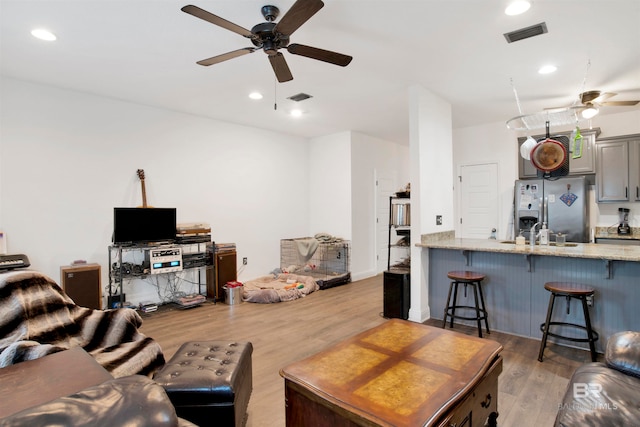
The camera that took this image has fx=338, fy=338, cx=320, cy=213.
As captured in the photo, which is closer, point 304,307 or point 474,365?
point 474,365

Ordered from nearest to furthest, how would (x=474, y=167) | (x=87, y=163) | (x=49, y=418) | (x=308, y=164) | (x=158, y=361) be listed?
(x=49, y=418) < (x=158, y=361) < (x=87, y=163) < (x=474, y=167) < (x=308, y=164)

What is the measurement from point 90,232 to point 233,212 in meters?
2.03

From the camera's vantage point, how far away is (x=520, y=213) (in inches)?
210

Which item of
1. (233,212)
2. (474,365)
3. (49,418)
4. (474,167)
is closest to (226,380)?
(49,418)

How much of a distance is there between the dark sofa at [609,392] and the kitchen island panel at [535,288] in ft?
Answer: 5.00

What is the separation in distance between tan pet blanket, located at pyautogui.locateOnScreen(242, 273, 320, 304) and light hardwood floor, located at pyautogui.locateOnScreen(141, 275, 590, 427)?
A: 0.13 m

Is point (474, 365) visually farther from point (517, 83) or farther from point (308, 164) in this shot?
point (308, 164)

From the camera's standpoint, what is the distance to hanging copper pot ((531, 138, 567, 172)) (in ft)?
10.9

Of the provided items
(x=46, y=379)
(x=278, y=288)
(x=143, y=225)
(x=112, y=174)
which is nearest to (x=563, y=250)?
(x=278, y=288)

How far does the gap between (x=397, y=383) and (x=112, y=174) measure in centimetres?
439

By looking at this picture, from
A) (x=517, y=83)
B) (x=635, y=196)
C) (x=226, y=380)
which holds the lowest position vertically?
(x=226, y=380)

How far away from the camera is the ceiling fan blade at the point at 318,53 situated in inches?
93.1

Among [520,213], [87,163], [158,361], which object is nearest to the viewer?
[158,361]

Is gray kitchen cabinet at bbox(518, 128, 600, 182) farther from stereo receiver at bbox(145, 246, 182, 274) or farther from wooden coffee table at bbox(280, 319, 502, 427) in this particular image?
stereo receiver at bbox(145, 246, 182, 274)
